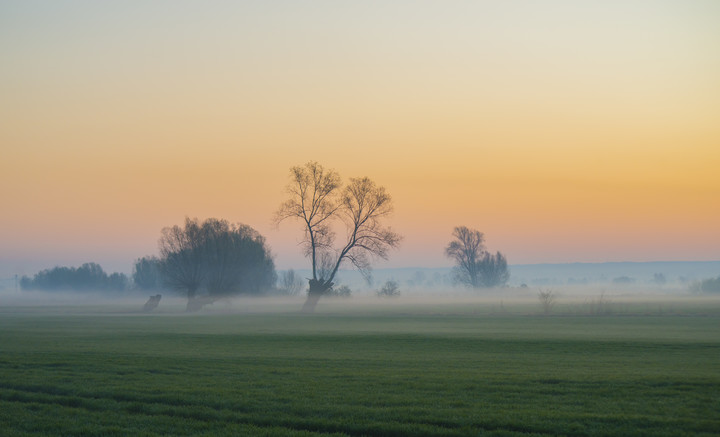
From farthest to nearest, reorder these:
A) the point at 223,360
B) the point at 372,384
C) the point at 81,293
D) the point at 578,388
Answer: the point at 81,293 < the point at 223,360 < the point at 372,384 < the point at 578,388

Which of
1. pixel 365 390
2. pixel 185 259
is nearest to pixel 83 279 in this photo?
pixel 185 259

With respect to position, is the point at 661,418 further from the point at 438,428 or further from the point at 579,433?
the point at 438,428

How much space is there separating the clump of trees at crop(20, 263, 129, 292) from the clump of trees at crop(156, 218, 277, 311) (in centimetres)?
9305

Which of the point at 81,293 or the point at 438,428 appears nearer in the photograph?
the point at 438,428

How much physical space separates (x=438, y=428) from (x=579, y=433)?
2330 millimetres

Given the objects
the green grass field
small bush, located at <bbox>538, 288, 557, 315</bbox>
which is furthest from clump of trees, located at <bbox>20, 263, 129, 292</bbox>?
the green grass field

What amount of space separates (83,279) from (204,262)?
112m

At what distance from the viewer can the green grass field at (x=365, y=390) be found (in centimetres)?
1105

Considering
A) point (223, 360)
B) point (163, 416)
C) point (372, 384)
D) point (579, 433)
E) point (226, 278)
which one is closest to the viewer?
point (579, 433)

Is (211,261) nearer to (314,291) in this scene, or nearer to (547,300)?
(314,291)

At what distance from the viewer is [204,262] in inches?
3280

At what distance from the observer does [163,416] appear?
12023mm

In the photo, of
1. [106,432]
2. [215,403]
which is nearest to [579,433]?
[215,403]

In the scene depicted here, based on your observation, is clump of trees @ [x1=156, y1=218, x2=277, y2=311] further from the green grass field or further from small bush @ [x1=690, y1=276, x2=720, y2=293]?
small bush @ [x1=690, y1=276, x2=720, y2=293]
